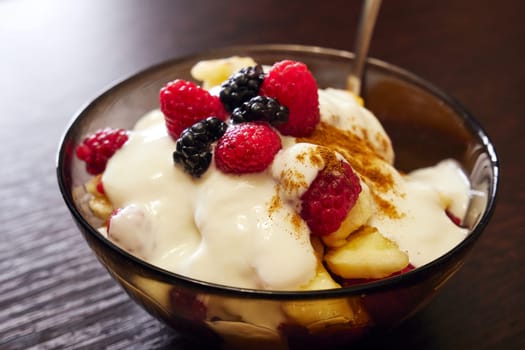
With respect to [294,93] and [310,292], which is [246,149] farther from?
[310,292]

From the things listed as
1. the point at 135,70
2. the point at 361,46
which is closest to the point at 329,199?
the point at 361,46

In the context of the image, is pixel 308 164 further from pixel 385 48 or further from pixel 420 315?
pixel 385 48

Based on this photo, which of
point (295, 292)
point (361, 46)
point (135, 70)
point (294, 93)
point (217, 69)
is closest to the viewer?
point (295, 292)

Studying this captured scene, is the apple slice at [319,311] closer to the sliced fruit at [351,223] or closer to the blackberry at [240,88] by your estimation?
the sliced fruit at [351,223]

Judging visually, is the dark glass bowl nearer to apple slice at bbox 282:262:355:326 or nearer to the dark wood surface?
apple slice at bbox 282:262:355:326

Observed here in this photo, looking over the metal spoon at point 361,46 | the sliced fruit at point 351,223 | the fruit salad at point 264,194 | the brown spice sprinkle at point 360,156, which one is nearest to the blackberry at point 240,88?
the fruit salad at point 264,194

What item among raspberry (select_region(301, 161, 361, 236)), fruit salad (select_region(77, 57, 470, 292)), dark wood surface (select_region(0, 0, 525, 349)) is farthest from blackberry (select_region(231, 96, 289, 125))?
dark wood surface (select_region(0, 0, 525, 349))
